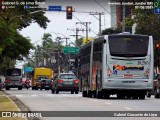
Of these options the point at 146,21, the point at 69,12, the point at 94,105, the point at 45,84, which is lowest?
the point at 45,84

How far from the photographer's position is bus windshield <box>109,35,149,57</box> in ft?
120

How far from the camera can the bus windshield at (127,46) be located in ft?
120

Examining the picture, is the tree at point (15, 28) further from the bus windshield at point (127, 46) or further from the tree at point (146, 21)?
the tree at point (146, 21)

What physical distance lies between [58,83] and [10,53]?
25.7 metres

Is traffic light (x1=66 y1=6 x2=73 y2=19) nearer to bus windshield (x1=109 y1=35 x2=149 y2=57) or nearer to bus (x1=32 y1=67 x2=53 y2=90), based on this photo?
bus windshield (x1=109 y1=35 x2=149 y2=57)

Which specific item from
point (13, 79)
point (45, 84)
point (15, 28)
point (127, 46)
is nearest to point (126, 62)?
point (127, 46)

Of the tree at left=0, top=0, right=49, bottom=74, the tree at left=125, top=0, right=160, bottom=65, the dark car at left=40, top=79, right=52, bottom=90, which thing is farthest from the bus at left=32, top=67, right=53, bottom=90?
the tree at left=125, top=0, right=160, bottom=65

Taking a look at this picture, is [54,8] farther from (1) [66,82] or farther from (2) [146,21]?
(2) [146,21]

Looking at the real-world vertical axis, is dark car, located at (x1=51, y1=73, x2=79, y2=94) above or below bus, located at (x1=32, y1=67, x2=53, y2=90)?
above

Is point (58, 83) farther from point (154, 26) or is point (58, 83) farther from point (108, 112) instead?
point (108, 112)

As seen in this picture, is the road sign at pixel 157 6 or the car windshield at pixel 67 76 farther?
the road sign at pixel 157 6

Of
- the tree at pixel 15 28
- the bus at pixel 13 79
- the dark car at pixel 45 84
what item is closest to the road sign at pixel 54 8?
the tree at pixel 15 28

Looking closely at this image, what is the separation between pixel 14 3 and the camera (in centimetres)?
3553

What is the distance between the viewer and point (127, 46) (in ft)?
120
